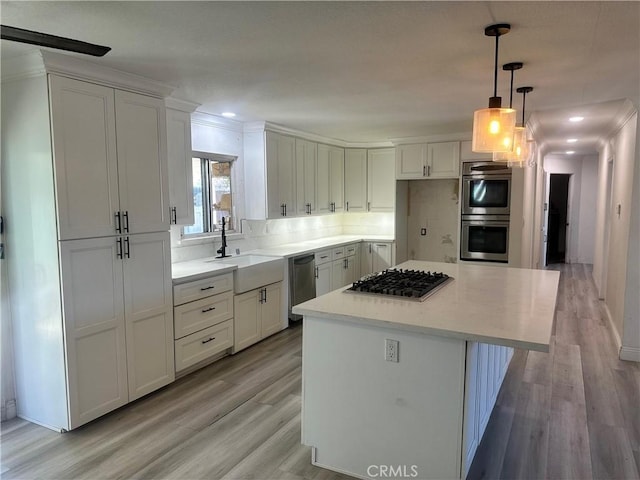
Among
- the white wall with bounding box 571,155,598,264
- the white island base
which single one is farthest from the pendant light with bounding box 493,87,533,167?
the white wall with bounding box 571,155,598,264

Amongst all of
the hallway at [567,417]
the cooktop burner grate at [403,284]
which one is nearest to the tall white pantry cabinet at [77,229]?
the cooktop burner grate at [403,284]

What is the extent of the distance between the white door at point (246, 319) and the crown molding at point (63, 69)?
2.03m

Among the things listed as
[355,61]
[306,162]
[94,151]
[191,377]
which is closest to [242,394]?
[191,377]

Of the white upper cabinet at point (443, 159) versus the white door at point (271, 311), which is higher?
the white upper cabinet at point (443, 159)

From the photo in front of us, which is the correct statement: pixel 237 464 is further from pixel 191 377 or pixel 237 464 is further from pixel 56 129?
pixel 56 129

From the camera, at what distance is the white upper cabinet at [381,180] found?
6305mm

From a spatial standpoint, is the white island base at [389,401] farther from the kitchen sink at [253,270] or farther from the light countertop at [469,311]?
the kitchen sink at [253,270]

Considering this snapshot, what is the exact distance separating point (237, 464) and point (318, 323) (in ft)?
3.05

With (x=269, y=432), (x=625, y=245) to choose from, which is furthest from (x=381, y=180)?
(x=269, y=432)

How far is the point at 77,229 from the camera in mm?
2605

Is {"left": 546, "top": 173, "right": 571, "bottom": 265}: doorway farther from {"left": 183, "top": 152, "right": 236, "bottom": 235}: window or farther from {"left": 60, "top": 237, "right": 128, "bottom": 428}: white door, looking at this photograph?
{"left": 60, "top": 237, "right": 128, "bottom": 428}: white door

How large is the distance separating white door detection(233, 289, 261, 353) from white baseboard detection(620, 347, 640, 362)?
3.41m

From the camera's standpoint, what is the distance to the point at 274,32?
2113 mm

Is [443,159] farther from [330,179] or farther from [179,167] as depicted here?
[179,167]
